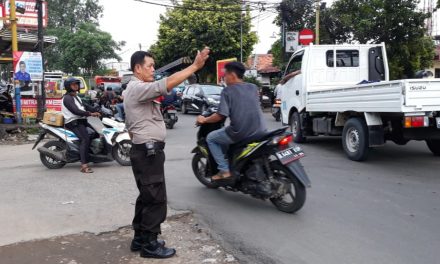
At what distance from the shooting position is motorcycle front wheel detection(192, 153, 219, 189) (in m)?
6.08

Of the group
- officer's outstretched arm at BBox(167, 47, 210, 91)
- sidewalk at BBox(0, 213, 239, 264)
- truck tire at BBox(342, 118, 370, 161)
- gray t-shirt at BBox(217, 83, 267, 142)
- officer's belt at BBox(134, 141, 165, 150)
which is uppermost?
officer's outstretched arm at BBox(167, 47, 210, 91)

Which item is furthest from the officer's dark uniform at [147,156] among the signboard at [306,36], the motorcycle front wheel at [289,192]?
the signboard at [306,36]

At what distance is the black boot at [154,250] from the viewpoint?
3.83 m

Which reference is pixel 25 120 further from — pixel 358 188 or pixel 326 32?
pixel 326 32

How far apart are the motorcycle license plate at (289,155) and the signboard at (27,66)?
10558mm

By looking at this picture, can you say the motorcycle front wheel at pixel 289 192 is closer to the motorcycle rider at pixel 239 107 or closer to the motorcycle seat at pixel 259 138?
the motorcycle seat at pixel 259 138

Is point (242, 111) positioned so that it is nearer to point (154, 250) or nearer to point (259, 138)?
point (259, 138)

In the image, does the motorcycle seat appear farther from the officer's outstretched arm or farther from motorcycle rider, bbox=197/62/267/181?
the officer's outstretched arm

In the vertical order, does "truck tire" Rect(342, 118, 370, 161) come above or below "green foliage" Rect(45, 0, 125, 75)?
below

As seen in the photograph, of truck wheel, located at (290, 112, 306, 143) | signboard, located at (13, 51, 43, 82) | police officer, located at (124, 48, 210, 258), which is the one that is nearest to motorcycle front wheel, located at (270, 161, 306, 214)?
police officer, located at (124, 48, 210, 258)

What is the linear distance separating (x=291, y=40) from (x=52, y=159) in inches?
505

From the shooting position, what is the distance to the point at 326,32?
2070 centimetres

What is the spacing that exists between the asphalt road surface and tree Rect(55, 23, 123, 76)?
33569 millimetres

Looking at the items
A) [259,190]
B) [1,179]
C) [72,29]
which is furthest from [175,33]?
[259,190]
